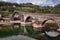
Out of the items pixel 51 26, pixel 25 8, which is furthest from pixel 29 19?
pixel 51 26

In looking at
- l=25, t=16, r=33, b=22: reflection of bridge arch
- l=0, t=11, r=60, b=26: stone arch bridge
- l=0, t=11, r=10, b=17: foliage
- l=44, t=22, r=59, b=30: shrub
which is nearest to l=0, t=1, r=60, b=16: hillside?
l=0, t=11, r=10, b=17: foliage

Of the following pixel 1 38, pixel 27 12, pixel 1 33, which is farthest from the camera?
pixel 27 12

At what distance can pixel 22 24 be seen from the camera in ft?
27.1

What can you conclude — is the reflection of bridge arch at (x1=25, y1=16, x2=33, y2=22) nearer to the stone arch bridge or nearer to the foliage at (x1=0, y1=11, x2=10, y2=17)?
the stone arch bridge

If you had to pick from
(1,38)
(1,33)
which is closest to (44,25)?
(1,33)

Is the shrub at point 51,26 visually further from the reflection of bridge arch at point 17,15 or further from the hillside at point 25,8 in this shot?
the reflection of bridge arch at point 17,15

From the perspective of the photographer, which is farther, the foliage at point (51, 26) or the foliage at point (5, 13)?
the foliage at point (5, 13)

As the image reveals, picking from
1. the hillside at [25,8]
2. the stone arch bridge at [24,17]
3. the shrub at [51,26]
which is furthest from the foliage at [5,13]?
the shrub at [51,26]

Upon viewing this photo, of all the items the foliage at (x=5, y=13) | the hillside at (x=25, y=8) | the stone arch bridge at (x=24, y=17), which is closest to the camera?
the stone arch bridge at (x=24, y=17)

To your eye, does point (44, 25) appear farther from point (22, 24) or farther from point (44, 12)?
point (22, 24)

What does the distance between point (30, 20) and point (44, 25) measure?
1251 mm

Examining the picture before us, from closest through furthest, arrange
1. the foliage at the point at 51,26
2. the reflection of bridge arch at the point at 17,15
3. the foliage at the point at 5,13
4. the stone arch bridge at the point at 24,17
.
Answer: the foliage at the point at 51,26 < the stone arch bridge at the point at 24,17 < the foliage at the point at 5,13 < the reflection of bridge arch at the point at 17,15

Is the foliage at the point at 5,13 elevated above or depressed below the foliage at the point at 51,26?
above

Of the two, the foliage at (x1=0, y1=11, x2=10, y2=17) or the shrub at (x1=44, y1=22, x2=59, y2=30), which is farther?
the foliage at (x1=0, y1=11, x2=10, y2=17)
